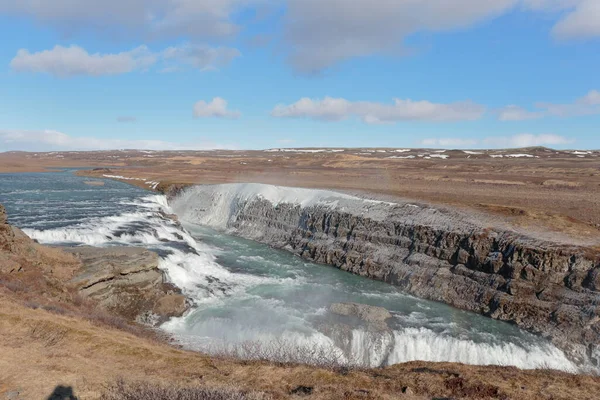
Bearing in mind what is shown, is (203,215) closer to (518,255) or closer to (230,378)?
(518,255)

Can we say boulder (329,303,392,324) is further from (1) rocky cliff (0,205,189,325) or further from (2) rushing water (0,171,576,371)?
(1) rocky cliff (0,205,189,325)

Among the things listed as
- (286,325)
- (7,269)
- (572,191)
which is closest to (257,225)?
(286,325)

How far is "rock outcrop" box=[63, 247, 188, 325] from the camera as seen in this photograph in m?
18.0

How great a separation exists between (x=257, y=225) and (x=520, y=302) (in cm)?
2437

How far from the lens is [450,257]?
23.7m

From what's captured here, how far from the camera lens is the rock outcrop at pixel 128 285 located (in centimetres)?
1805

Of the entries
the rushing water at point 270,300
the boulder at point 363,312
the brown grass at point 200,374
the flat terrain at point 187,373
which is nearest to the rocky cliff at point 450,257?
the rushing water at point 270,300

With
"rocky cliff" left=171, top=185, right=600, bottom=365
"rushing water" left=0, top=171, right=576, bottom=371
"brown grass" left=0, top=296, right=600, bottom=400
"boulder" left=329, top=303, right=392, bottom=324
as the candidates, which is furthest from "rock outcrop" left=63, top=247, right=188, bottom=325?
"rocky cliff" left=171, top=185, right=600, bottom=365

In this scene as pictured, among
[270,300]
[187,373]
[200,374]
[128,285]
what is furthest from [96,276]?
[200,374]

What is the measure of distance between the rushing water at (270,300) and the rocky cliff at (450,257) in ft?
3.29

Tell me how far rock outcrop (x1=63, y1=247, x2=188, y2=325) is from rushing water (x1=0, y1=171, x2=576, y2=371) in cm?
111

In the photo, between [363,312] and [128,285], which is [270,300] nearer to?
[363,312]

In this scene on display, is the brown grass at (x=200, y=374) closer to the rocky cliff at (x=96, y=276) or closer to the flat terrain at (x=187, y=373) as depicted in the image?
the flat terrain at (x=187, y=373)

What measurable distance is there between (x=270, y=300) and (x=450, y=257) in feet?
37.4
